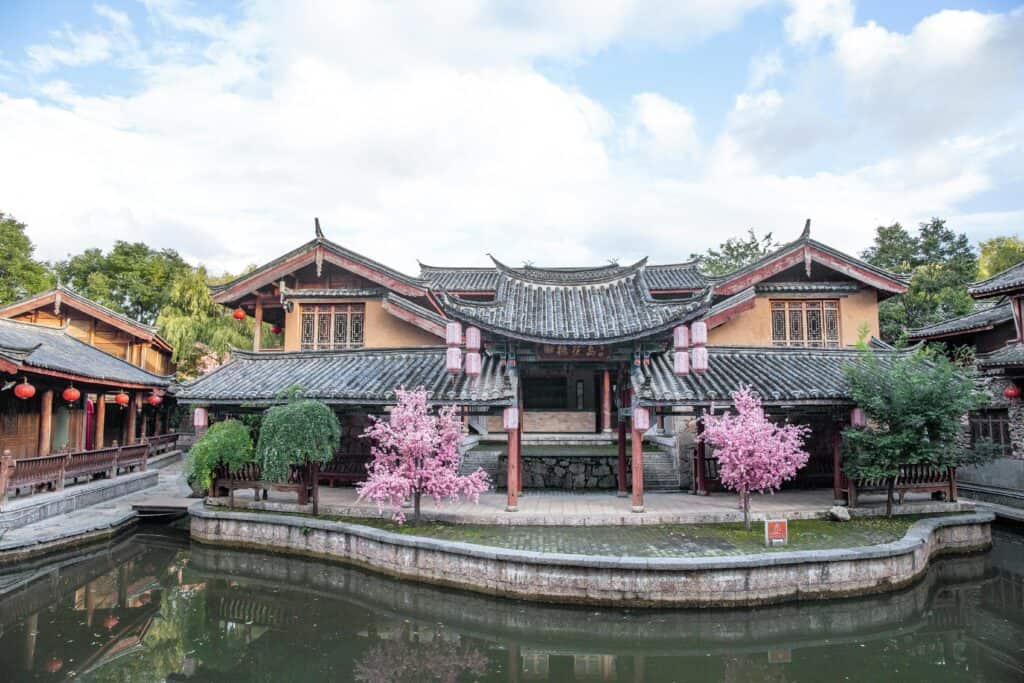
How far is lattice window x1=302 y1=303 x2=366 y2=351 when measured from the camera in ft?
53.4

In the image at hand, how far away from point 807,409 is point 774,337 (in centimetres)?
379

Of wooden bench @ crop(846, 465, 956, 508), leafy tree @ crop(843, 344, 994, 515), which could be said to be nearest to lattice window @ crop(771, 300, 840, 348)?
leafy tree @ crop(843, 344, 994, 515)

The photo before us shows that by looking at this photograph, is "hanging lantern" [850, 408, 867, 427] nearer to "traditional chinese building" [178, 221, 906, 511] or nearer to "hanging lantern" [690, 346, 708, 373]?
"traditional chinese building" [178, 221, 906, 511]

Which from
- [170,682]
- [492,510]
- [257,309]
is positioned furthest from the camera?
[257,309]

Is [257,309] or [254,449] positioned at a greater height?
[257,309]

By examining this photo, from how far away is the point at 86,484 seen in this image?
16.0m

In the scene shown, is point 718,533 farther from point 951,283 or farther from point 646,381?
point 951,283

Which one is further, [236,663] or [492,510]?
[492,510]

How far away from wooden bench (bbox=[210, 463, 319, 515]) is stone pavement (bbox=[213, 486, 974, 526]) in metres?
0.28

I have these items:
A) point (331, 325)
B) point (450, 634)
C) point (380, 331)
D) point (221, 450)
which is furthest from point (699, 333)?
point (221, 450)

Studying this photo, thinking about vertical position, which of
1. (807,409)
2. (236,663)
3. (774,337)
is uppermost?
(774,337)

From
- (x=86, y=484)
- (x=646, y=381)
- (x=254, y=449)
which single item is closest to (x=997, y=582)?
(x=646, y=381)

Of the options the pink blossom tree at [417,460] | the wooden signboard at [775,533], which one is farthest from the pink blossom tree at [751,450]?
the pink blossom tree at [417,460]

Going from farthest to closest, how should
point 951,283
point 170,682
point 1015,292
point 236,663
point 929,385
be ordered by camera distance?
point 951,283, point 1015,292, point 929,385, point 236,663, point 170,682
